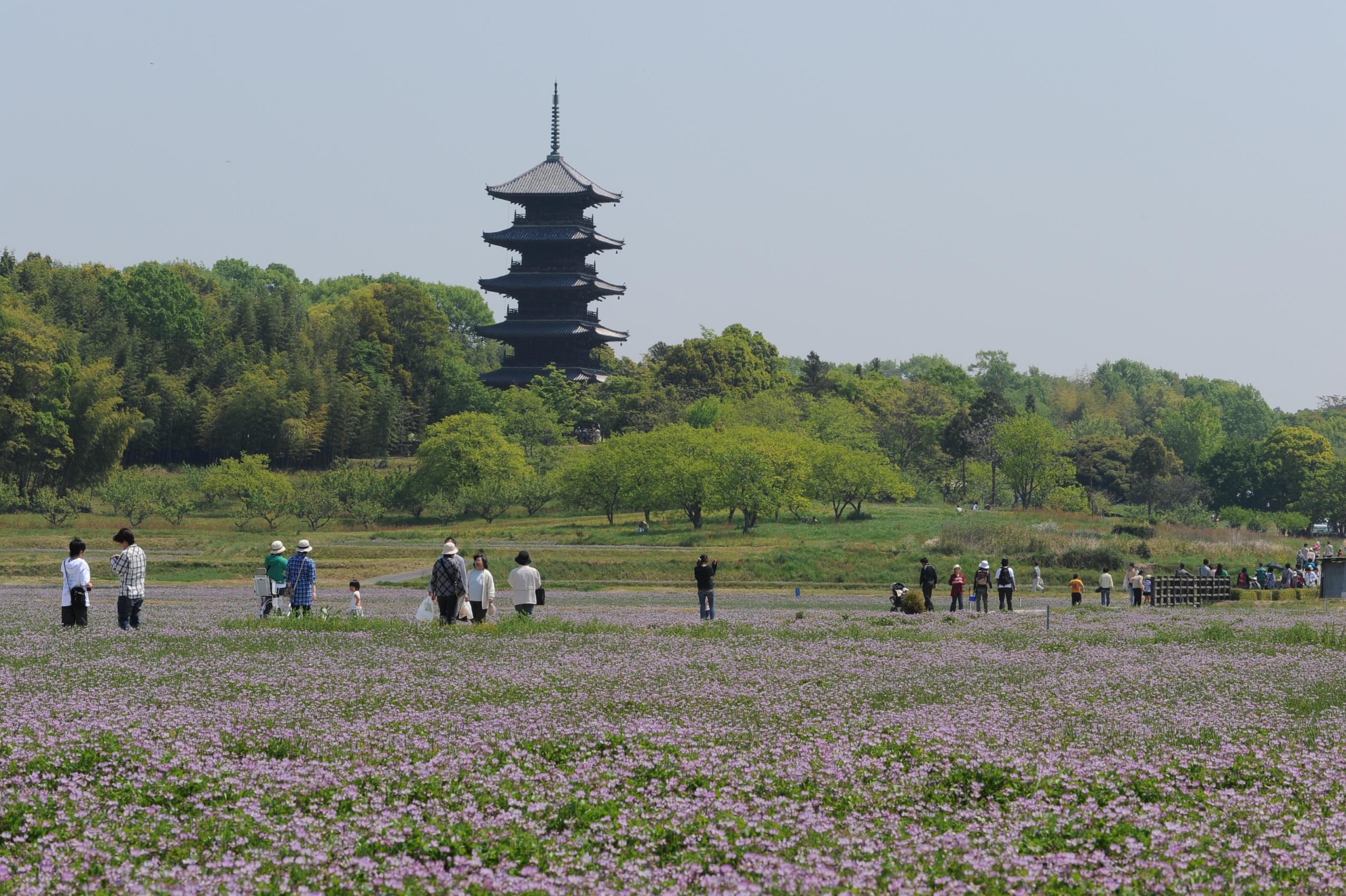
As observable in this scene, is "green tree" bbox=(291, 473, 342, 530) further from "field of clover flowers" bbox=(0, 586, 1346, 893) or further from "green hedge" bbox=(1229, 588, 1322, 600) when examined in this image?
"field of clover flowers" bbox=(0, 586, 1346, 893)

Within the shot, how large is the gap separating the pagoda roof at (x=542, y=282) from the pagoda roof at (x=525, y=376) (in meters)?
6.77

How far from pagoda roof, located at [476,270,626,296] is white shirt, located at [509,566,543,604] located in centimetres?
9152

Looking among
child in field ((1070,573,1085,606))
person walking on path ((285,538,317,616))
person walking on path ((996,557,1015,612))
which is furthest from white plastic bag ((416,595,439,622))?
child in field ((1070,573,1085,606))

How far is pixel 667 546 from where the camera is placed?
6309 cm

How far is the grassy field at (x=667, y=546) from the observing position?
48.5 m

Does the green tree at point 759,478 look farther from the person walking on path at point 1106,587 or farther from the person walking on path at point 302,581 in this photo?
the person walking on path at point 302,581

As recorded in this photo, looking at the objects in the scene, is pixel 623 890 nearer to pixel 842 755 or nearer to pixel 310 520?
pixel 842 755

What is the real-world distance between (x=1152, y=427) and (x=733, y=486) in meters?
96.0

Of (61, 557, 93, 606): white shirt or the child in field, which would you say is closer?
(61, 557, 93, 606): white shirt

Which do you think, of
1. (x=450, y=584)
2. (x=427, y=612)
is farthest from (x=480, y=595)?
(x=427, y=612)

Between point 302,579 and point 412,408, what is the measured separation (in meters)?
94.1

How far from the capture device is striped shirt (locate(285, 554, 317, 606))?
23969 millimetres

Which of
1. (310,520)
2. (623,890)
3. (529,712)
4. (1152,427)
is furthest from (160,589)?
(1152,427)

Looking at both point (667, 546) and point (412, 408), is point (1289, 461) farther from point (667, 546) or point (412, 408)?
point (412, 408)
